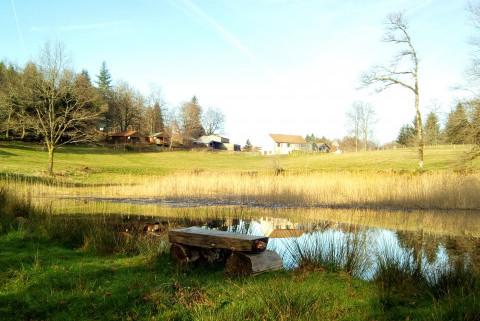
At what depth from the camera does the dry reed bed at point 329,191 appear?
15602mm

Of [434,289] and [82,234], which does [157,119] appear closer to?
[82,234]

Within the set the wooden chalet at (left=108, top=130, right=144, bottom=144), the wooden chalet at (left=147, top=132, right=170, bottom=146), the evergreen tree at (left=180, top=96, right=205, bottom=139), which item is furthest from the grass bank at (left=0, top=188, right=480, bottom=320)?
the evergreen tree at (left=180, top=96, right=205, bottom=139)

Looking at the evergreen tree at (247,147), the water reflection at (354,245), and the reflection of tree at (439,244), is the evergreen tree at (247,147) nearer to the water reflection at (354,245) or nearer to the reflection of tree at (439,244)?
the water reflection at (354,245)

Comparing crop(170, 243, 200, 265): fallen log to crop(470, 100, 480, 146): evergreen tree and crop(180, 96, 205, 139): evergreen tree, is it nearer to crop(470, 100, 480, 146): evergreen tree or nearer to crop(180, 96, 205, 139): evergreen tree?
crop(470, 100, 480, 146): evergreen tree

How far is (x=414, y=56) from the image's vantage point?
22.4 metres

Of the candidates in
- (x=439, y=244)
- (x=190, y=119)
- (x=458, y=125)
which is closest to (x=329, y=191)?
(x=458, y=125)

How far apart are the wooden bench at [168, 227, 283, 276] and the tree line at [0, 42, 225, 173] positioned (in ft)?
78.4

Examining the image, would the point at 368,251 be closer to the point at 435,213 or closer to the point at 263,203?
the point at 435,213

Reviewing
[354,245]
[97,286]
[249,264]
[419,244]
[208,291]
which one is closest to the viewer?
[208,291]

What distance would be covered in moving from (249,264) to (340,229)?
569 cm

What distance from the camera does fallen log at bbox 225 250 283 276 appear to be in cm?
542

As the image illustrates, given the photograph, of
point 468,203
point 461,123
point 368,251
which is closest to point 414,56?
point 461,123

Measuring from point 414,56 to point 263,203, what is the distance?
13.7 m

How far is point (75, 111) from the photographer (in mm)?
28703
